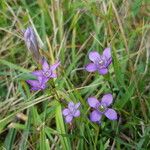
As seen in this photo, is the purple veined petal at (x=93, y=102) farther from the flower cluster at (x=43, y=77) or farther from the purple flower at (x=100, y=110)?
the flower cluster at (x=43, y=77)

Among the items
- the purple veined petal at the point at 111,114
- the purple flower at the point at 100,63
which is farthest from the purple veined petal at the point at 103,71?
the purple veined petal at the point at 111,114

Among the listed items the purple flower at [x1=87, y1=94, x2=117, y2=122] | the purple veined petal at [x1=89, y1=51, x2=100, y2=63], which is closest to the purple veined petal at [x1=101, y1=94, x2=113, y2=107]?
the purple flower at [x1=87, y1=94, x2=117, y2=122]

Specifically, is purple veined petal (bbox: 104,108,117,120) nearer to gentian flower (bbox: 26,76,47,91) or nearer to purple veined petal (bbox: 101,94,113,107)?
purple veined petal (bbox: 101,94,113,107)

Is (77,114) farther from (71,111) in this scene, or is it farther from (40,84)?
(40,84)

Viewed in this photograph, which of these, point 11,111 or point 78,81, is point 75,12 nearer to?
point 78,81

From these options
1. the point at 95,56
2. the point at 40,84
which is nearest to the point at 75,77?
the point at 95,56
